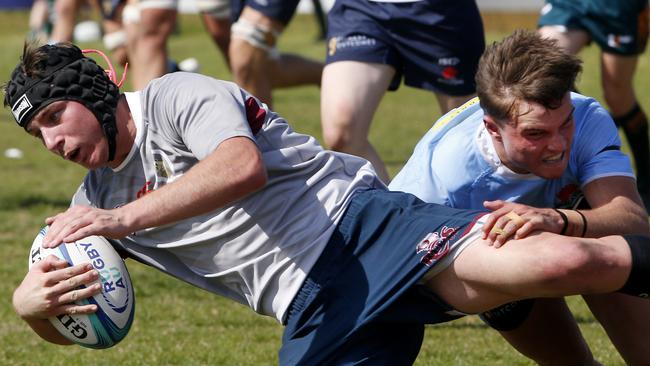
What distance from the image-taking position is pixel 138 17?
8.00 metres

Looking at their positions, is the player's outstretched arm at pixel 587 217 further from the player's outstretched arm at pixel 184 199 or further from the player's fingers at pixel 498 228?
the player's outstretched arm at pixel 184 199

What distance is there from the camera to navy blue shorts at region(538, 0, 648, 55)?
780 cm

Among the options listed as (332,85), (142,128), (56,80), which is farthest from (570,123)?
(332,85)

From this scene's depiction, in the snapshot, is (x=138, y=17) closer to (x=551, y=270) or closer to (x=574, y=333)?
(x=574, y=333)

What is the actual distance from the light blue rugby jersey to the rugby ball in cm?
98

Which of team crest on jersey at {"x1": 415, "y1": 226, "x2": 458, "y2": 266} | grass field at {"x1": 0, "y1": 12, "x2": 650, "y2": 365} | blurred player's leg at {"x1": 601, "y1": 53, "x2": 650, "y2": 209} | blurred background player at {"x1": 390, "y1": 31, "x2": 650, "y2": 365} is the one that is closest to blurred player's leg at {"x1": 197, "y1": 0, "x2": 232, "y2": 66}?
grass field at {"x1": 0, "y1": 12, "x2": 650, "y2": 365}

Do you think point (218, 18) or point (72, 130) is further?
point (218, 18)

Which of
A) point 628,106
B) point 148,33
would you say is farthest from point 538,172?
point 148,33

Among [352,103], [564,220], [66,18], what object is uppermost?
[564,220]

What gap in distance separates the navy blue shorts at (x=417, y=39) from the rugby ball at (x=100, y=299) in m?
2.34

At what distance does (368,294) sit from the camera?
A: 3607mm

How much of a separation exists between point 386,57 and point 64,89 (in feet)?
8.02

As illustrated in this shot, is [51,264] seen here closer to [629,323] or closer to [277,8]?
[629,323]

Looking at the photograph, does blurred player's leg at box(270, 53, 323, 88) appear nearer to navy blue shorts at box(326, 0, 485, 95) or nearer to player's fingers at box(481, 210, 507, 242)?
navy blue shorts at box(326, 0, 485, 95)
